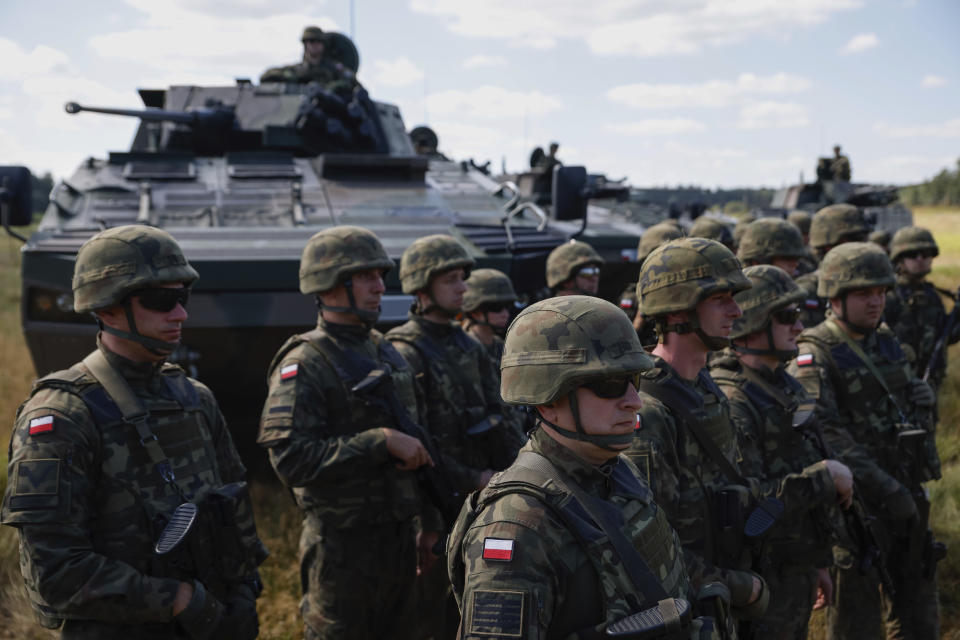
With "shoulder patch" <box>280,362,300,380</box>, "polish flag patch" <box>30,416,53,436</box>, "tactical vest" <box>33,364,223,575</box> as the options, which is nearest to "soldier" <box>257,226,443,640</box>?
"shoulder patch" <box>280,362,300,380</box>

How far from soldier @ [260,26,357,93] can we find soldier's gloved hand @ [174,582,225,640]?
289 inches

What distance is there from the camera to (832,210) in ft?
22.7

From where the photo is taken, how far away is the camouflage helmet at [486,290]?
5.54 m

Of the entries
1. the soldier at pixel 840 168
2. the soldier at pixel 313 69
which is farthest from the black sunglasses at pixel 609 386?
the soldier at pixel 840 168

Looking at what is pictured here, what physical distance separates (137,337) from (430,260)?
198 cm

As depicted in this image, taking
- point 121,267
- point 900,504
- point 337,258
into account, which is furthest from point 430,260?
point 900,504

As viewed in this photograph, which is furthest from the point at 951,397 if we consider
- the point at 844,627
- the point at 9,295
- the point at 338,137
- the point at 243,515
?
the point at 9,295

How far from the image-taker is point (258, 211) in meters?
6.83

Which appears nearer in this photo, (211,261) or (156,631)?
(156,631)

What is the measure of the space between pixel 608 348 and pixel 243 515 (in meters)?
1.64

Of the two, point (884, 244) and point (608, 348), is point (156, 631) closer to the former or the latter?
point (608, 348)

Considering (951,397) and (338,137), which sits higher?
(338,137)

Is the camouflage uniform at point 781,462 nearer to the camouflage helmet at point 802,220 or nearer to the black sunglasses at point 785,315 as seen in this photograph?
the black sunglasses at point 785,315

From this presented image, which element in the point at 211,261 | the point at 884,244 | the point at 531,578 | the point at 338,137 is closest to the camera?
the point at 531,578
